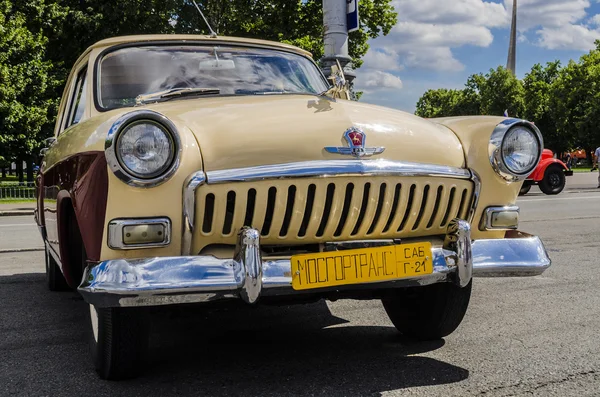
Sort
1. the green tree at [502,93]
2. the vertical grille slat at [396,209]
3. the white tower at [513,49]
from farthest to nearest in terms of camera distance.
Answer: the white tower at [513,49] < the green tree at [502,93] < the vertical grille slat at [396,209]

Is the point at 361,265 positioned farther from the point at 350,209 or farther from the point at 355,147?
the point at 355,147

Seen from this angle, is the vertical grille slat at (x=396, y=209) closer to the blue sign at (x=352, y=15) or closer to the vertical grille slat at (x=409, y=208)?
the vertical grille slat at (x=409, y=208)

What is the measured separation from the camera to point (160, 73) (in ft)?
13.8

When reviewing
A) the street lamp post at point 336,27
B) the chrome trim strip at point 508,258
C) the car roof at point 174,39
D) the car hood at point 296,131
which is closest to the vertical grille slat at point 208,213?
the car hood at point 296,131

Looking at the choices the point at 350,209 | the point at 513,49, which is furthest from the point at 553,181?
the point at 513,49

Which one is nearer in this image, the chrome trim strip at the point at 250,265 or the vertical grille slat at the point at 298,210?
the chrome trim strip at the point at 250,265

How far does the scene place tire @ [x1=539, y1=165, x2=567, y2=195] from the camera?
19.0 m

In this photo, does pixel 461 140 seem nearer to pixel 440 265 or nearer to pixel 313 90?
pixel 440 265

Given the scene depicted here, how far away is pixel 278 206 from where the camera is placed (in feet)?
9.91

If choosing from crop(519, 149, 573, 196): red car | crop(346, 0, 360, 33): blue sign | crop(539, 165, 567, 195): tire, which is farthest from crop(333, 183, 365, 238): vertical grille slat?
crop(539, 165, 567, 195): tire

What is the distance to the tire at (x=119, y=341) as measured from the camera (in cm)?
315

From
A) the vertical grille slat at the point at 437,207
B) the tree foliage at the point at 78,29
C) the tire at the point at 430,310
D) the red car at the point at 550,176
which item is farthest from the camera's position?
the tree foliage at the point at 78,29

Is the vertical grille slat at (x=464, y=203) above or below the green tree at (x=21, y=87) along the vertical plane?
below

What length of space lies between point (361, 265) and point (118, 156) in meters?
1.15
